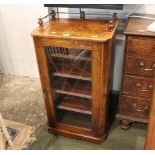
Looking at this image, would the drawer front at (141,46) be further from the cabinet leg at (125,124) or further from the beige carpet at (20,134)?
the beige carpet at (20,134)

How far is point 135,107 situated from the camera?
5.13 feet

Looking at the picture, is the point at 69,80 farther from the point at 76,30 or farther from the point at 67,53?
the point at 76,30

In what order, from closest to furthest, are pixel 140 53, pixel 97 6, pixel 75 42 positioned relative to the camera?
1. pixel 75 42
2. pixel 140 53
3. pixel 97 6

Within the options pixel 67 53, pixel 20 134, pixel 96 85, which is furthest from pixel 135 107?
pixel 20 134

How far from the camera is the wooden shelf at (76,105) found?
1.55 metres

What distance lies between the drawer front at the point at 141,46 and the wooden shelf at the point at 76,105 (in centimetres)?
50

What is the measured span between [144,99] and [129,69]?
0.87 ft

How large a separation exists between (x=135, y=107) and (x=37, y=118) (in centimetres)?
84

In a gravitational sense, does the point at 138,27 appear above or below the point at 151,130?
above

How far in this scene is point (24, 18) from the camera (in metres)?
2.03

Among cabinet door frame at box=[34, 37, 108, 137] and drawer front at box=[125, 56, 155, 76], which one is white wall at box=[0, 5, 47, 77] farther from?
drawer front at box=[125, 56, 155, 76]
